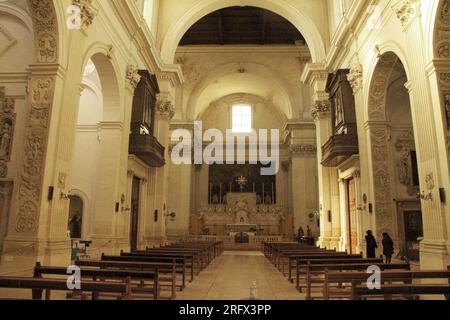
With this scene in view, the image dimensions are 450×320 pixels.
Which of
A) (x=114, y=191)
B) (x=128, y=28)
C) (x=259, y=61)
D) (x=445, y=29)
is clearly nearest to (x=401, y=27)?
(x=445, y=29)

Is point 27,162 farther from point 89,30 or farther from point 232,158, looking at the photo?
point 232,158

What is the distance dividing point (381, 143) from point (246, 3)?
1045 cm

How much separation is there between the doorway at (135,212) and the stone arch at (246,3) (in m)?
6.26

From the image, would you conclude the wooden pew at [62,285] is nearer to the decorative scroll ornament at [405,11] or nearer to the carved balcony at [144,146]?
the decorative scroll ornament at [405,11]

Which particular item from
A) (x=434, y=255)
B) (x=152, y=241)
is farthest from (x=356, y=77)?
(x=152, y=241)

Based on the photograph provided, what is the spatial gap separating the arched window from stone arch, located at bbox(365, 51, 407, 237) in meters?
11.0

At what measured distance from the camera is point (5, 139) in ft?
28.3

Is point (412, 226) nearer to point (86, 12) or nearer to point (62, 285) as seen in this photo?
point (62, 285)

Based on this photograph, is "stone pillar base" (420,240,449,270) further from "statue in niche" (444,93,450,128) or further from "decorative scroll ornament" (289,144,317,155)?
"decorative scroll ornament" (289,144,317,155)

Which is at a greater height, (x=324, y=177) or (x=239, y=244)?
(x=324, y=177)

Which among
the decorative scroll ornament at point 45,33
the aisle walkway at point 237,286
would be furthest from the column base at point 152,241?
the decorative scroll ornament at point 45,33

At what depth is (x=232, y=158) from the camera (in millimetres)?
31047

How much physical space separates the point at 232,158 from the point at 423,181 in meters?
23.1
